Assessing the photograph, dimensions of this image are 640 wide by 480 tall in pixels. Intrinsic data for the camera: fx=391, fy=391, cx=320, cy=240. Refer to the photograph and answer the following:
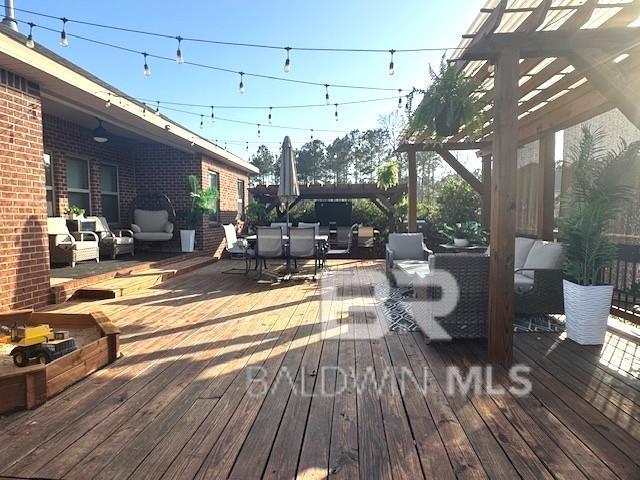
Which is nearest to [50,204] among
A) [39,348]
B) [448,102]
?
[39,348]

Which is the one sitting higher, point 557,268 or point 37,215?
point 37,215

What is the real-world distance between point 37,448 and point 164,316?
7.61ft

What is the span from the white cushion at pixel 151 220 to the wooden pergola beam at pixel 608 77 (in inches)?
309

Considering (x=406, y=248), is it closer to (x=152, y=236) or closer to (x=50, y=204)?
(x=152, y=236)

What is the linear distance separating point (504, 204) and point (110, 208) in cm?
790

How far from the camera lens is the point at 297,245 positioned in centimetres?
616

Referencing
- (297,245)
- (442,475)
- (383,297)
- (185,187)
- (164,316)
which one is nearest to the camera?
(442,475)

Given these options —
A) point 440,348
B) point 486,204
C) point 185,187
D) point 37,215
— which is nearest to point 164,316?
point 37,215

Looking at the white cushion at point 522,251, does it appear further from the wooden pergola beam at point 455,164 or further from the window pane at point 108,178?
the window pane at point 108,178

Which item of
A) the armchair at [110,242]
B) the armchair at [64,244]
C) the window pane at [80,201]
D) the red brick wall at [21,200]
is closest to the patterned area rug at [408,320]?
the red brick wall at [21,200]

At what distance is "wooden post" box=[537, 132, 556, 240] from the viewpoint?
5512mm

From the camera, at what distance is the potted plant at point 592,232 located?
10.4 feet

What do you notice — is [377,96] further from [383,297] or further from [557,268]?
[557,268]

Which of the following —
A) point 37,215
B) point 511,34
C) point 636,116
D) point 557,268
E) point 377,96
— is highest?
point 377,96
